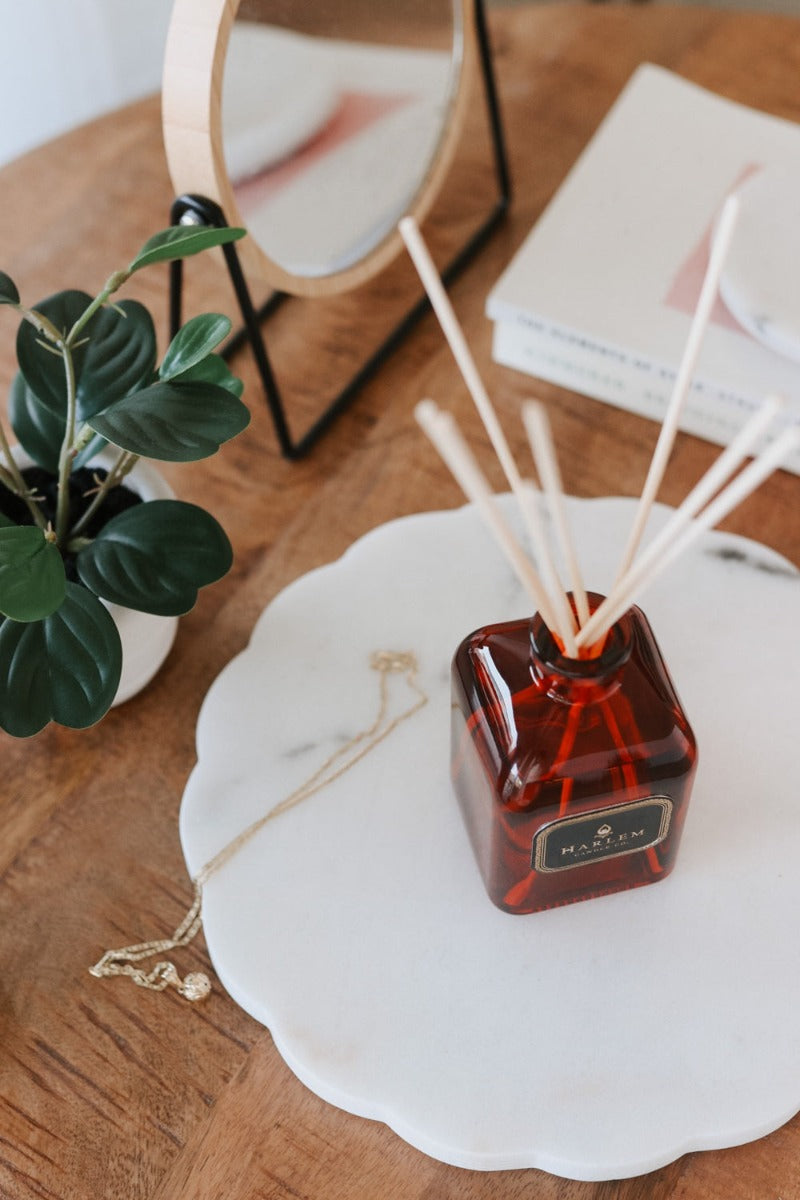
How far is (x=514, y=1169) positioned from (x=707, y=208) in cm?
51

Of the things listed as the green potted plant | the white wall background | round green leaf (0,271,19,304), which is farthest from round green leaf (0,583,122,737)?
A: the white wall background

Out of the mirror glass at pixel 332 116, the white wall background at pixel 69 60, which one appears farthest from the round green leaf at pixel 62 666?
the white wall background at pixel 69 60

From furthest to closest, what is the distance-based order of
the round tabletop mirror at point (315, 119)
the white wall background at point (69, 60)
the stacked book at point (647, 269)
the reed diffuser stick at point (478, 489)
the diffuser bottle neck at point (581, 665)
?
the white wall background at point (69, 60)
the stacked book at point (647, 269)
the round tabletop mirror at point (315, 119)
the diffuser bottle neck at point (581, 665)
the reed diffuser stick at point (478, 489)

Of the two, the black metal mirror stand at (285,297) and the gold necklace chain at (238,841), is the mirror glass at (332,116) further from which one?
the gold necklace chain at (238,841)

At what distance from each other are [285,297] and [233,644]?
0.24 metres

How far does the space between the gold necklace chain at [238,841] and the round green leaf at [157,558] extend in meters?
0.11

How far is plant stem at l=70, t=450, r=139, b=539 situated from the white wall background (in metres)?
0.50

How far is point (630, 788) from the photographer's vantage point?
0.43 m

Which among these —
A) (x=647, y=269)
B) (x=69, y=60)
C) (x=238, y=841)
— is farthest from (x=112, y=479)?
(x=69, y=60)

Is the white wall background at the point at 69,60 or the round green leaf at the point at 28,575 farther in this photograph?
the white wall background at the point at 69,60

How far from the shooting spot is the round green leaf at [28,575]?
1.38ft

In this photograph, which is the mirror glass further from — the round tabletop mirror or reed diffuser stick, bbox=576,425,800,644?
reed diffuser stick, bbox=576,425,800,644

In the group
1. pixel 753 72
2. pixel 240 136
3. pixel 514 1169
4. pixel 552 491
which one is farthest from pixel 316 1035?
pixel 753 72

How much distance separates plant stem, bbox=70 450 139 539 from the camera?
0.49m
